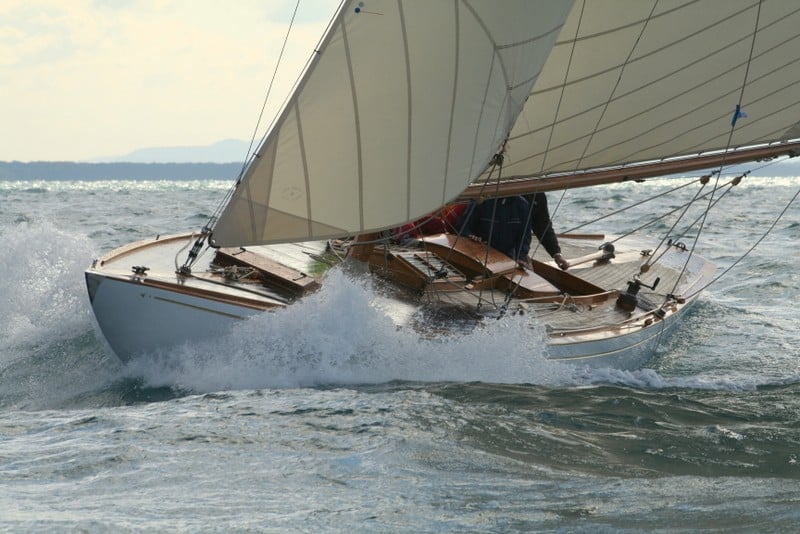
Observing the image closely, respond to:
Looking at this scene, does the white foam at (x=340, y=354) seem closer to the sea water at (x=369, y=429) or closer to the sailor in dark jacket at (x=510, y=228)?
the sea water at (x=369, y=429)

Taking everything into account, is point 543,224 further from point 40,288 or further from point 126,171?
point 126,171

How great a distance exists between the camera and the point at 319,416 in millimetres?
6188

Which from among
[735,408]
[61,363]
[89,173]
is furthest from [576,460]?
[89,173]

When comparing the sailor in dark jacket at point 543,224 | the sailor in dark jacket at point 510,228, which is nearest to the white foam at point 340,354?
the sailor in dark jacket at point 510,228

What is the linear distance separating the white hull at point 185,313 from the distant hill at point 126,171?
120m

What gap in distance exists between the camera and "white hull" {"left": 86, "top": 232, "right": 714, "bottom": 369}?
7344 mm

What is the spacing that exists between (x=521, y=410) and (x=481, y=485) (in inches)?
66.1

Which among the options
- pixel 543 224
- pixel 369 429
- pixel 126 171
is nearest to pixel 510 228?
pixel 543 224

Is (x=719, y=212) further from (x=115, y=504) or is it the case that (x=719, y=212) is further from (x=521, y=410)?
(x=115, y=504)

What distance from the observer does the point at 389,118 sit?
6.56 metres

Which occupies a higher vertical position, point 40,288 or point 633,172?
point 633,172

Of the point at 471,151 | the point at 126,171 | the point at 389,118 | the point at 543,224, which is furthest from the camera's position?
the point at 126,171

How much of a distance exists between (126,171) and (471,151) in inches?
5208

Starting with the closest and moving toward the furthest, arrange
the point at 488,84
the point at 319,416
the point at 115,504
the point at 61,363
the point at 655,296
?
1. the point at 115,504
2. the point at 319,416
3. the point at 488,84
4. the point at 61,363
5. the point at 655,296
